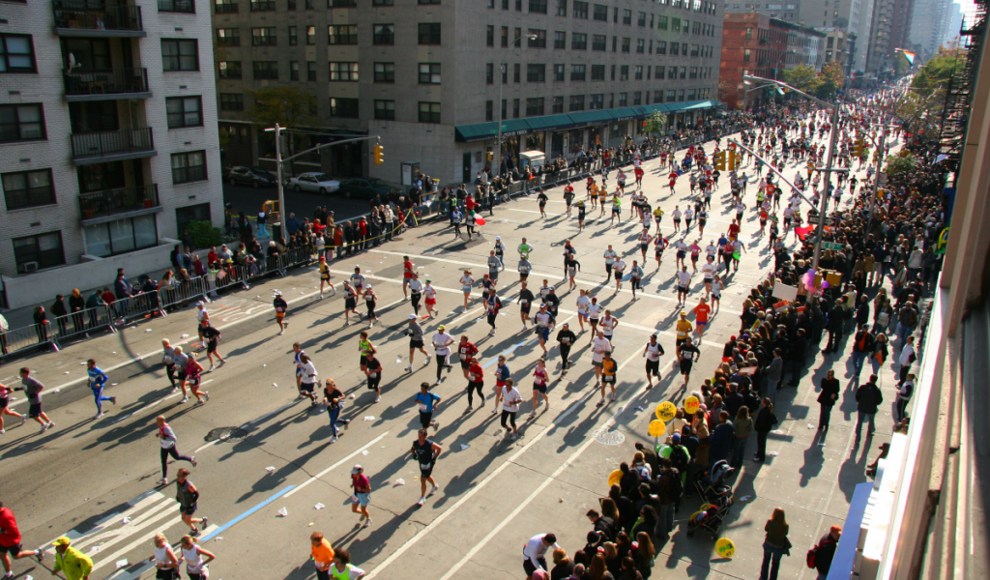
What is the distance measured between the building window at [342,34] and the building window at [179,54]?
759 inches

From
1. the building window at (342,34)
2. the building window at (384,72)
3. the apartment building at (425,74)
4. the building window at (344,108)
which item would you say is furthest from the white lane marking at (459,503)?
the building window at (342,34)

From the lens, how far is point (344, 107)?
2055 inches

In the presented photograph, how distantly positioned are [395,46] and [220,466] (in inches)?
1536

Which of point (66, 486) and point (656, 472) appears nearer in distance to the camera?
point (656, 472)

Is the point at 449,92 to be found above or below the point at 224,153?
above

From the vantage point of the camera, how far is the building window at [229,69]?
57.0 m

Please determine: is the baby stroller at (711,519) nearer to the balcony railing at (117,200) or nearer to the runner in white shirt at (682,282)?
the runner in white shirt at (682,282)

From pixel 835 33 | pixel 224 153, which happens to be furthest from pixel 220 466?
pixel 835 33

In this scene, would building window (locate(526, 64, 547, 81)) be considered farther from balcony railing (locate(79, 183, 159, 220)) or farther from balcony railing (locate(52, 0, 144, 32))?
balcony railing (locate(79, 183, 159, 220))

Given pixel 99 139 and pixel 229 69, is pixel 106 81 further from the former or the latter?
pixel 229 69

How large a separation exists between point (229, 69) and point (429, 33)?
20386mm

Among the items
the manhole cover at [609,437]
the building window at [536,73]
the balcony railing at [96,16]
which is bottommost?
the manhole cover at [609,437]

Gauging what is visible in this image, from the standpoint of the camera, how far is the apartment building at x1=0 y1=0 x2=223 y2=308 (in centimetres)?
2642

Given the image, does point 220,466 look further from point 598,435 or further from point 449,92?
point 449,92
